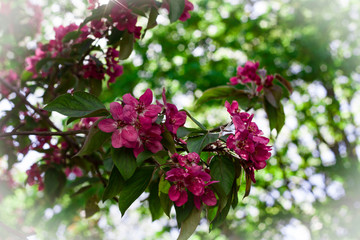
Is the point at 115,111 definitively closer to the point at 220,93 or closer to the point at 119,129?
the point at 119,129

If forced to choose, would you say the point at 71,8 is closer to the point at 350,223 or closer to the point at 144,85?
the point at 144,85

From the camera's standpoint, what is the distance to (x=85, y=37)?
123 cm

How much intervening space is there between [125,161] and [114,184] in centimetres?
7

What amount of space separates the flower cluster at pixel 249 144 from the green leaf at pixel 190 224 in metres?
0.16

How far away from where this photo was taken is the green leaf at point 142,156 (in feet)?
2.23

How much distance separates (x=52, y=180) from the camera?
1427mm

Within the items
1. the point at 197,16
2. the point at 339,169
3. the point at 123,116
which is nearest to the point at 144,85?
the point at 197,16

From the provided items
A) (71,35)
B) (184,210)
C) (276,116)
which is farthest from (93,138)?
(276,116)

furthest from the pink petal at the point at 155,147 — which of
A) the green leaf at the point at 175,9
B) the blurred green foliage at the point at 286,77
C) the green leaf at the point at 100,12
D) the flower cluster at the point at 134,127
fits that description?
the blurred green foliage at the point at 286,77

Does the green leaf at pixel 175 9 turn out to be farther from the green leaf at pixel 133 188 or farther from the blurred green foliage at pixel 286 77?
the blurred green foliage at pixel 286 77

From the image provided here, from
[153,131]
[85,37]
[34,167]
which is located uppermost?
[85,37]

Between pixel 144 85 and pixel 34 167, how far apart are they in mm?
3973

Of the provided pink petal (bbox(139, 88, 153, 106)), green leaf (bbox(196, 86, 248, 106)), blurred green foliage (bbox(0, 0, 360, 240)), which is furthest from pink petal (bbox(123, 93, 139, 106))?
blurred green foliage (bbox(0, 0, 360, 240))

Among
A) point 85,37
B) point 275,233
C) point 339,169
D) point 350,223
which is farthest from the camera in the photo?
point 275,233
